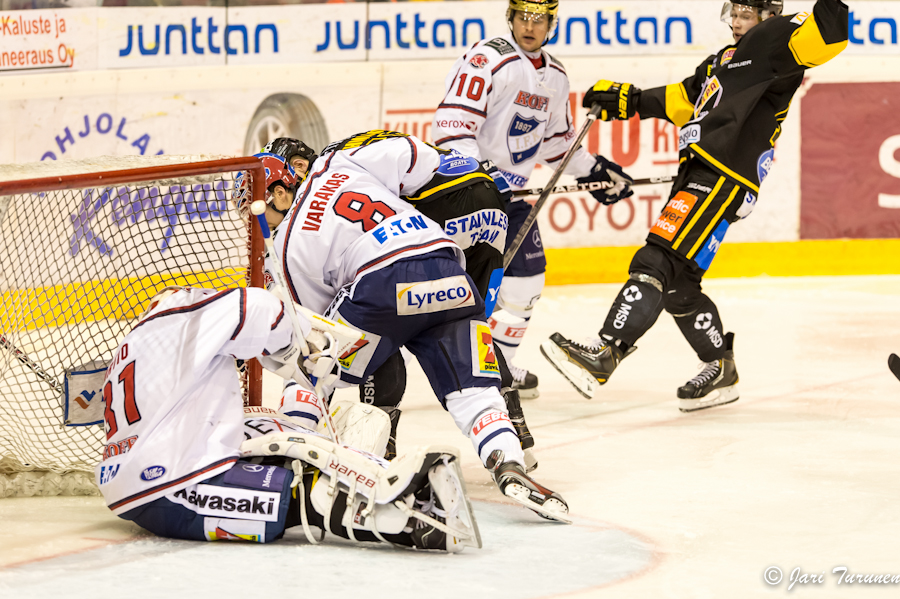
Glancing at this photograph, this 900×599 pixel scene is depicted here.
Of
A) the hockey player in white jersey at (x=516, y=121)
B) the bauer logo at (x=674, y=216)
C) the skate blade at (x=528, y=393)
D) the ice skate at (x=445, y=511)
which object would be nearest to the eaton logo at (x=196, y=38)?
the hockey player in white jersey at (x=516, y=121)

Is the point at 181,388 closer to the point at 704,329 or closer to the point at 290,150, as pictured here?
the point at 290,150

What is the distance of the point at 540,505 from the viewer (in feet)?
8.05

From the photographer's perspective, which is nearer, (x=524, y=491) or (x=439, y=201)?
(x=524, y=491)

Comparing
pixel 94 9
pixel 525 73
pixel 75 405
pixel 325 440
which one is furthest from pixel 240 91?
pixel 325 440

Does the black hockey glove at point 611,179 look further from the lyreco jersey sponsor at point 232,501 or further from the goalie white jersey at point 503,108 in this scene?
the lyreco jersey sponsor at point 232,501

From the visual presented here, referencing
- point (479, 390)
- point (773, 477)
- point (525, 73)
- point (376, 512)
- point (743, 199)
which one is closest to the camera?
point (376, 512)

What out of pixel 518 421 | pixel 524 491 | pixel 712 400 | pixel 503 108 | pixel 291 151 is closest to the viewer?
pixel 524 491

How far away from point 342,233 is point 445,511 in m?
0.72

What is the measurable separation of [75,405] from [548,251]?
13.8 feet

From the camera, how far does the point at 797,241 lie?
672 centimetres

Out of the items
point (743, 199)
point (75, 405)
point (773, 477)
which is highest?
point (743, 199)

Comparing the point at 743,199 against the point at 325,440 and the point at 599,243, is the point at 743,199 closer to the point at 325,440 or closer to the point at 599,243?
the point at 325,440

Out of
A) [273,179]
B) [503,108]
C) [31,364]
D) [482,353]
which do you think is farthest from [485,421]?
[503,108]

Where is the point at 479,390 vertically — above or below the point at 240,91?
below
